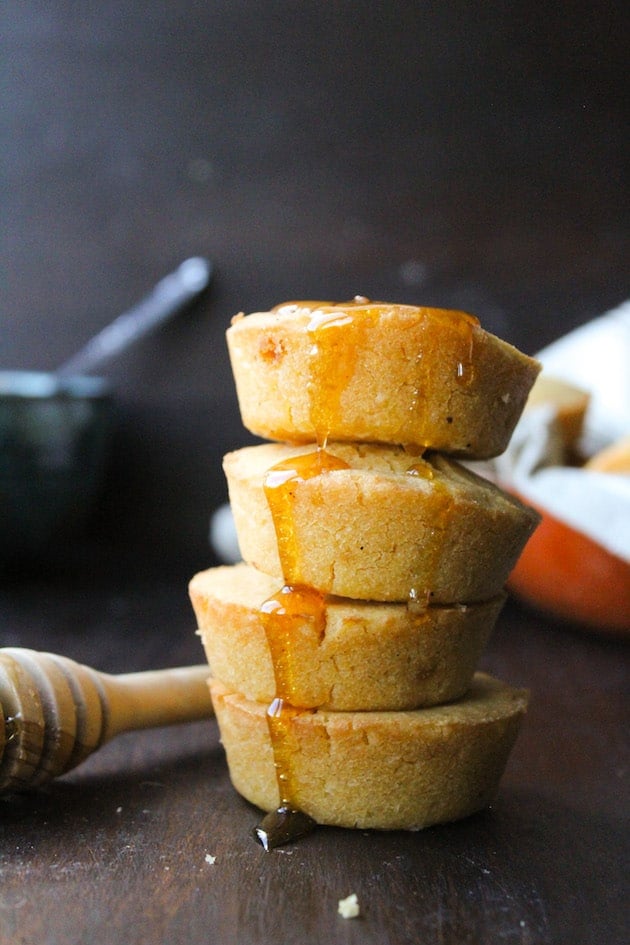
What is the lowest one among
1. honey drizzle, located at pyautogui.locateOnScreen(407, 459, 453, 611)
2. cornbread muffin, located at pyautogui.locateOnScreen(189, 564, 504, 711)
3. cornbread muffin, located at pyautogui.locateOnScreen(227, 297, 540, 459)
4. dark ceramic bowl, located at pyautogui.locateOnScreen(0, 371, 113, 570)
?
dark ceramic bowl, located at pyautogui.locateOnScreen(0, 371, 113, 570)

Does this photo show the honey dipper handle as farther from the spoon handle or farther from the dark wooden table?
the spoon handle

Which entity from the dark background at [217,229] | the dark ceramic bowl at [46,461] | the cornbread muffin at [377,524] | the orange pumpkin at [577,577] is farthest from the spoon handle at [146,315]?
the cornbread muffin at [377,524]

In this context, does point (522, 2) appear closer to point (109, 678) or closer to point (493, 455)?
point (493, 455)

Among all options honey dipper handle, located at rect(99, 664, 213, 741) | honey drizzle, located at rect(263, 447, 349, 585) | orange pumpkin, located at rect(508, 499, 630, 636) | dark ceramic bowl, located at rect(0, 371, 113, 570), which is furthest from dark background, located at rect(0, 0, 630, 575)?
honey drizzle, located at rect(263, 447, 349, 585)

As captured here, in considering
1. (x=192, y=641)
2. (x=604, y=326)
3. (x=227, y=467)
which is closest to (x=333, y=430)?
(x=227, y=467)

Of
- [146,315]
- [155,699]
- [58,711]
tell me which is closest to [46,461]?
[146,315]

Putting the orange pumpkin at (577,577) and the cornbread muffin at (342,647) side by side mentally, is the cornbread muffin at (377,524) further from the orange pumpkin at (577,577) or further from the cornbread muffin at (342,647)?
the orange pumpkin at (577,577)
